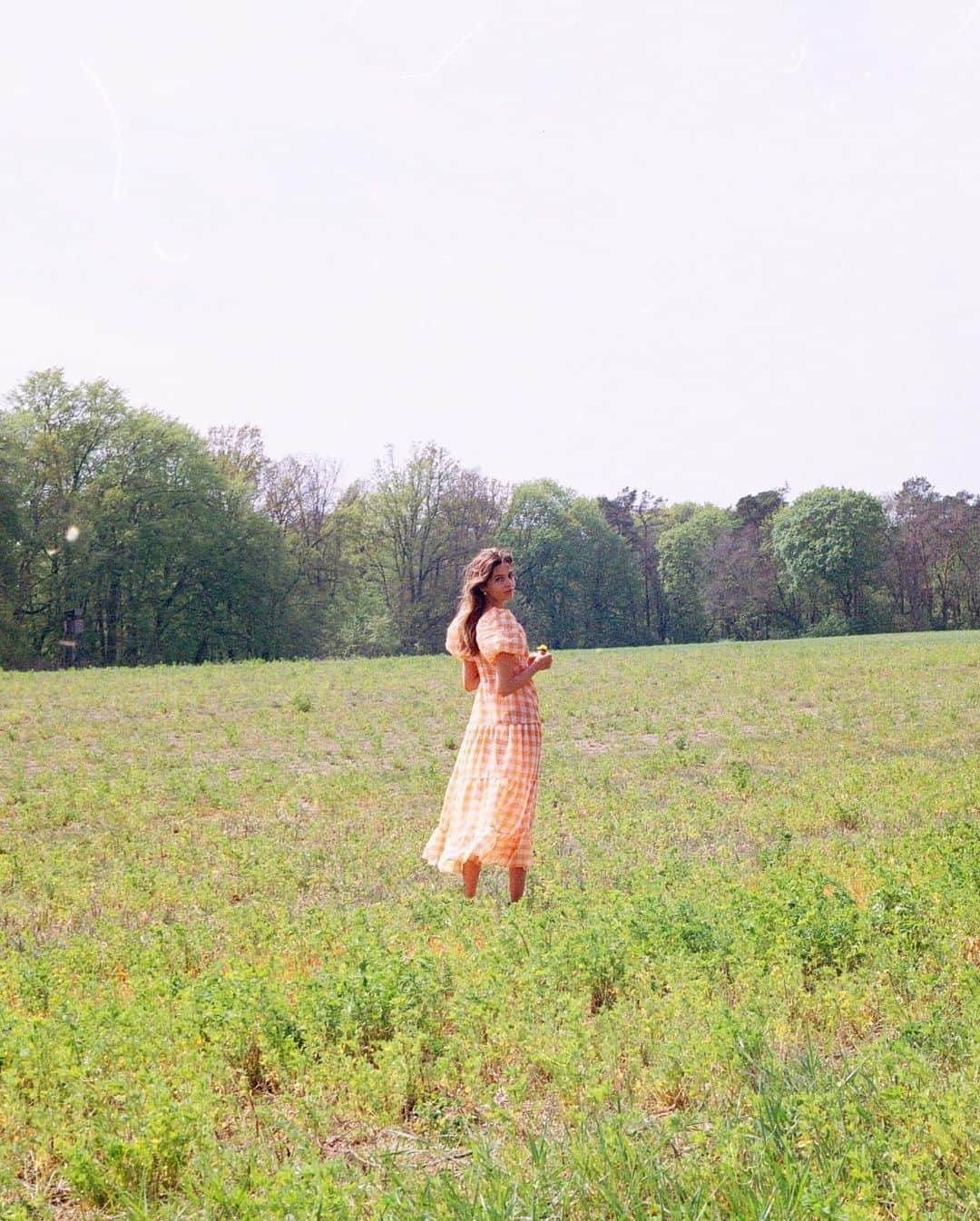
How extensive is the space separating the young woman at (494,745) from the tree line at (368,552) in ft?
161

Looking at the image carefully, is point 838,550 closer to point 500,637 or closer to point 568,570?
point 568,570

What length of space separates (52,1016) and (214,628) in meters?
60.2

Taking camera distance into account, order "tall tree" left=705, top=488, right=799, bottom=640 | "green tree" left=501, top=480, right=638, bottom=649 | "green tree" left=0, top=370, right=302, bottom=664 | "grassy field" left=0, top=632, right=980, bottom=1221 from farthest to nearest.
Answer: "tall tree" left=705, top=488, right=799, bottom=640
"green tree" left=501, top=480, right=638, bottom=649
"green tree" left=0, top=370, right=302, bottom=664
"grassy field" left=0, top=632, right=980, bottom=1221

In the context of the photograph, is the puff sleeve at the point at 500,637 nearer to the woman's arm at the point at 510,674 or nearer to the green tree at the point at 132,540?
the woman's arm at the point at 510,674

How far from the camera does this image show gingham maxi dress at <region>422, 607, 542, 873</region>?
26.3ft

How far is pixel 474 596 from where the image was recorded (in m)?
8.36

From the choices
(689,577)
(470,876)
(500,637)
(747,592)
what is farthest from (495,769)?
(689,577)

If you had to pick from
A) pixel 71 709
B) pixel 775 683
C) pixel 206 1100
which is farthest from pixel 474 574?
pixel 775 683

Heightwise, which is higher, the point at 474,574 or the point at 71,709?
the point at 474,574

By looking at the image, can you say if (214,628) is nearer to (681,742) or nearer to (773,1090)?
(681,742)

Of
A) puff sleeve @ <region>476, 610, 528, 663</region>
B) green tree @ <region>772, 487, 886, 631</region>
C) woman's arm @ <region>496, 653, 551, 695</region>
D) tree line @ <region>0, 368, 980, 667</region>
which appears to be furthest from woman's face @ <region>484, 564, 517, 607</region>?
green tree @ <region>772, 487, 886, 631</region>

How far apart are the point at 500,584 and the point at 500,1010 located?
3488 millimetres

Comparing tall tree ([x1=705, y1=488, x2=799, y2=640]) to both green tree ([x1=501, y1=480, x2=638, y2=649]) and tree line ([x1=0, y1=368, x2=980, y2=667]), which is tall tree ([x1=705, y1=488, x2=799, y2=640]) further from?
green tree ([x1=501, y1=480, x2=638, y2=649])

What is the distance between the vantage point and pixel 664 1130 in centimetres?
412
